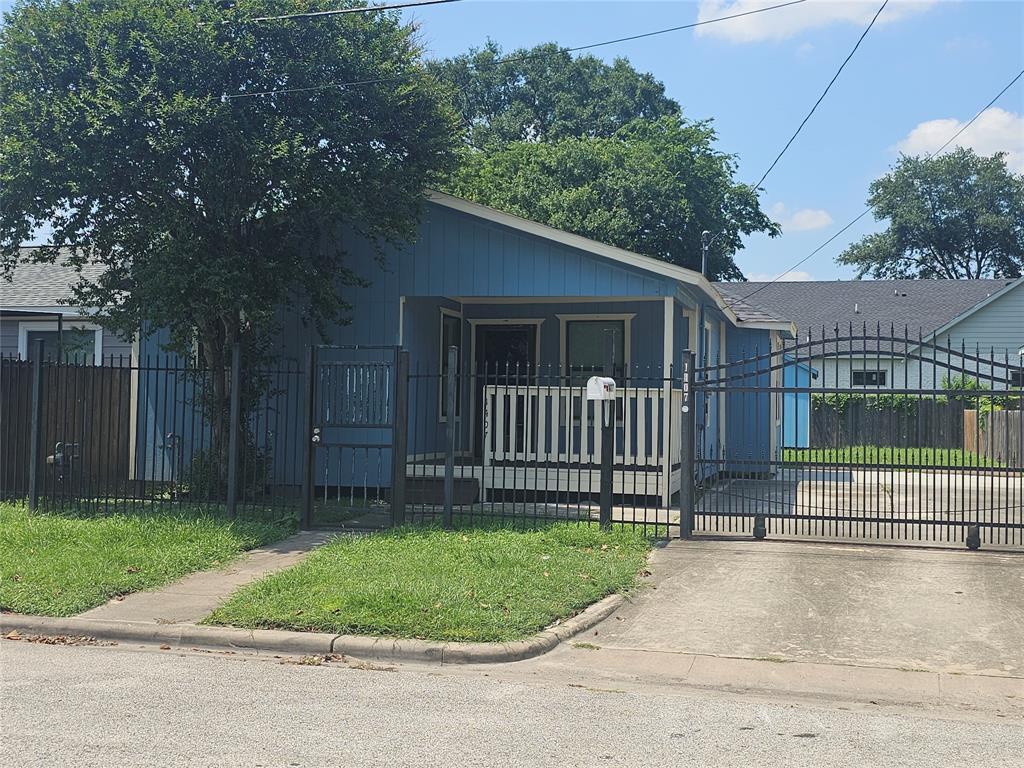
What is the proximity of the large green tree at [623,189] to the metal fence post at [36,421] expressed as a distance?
21.3 metres

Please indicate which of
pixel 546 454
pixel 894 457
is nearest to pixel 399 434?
pixel 546 454

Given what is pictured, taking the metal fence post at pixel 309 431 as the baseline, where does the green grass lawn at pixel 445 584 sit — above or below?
below

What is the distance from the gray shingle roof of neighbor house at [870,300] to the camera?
36.8m

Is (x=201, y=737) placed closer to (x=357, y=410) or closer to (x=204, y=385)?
(x=357, y=410)

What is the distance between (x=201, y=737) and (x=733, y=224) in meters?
37.5

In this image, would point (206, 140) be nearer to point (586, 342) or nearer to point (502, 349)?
point (502, 349)

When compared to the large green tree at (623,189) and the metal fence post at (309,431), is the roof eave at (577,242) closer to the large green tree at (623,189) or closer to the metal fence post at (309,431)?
the metal fence post at (309,431)

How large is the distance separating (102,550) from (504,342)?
8344 mm

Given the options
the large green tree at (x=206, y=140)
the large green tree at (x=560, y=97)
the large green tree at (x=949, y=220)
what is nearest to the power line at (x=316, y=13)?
the large green tree at (x=206, y=140)

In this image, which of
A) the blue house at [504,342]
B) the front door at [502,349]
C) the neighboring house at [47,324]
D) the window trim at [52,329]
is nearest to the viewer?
the blue house at [504,342]

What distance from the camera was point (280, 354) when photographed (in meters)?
14.5

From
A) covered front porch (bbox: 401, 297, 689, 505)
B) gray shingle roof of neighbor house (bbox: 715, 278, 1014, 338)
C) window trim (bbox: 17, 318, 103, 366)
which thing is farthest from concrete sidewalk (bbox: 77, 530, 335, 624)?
gray shingle roof of neighbor house (bbox: 715, 278, 1014, 338)

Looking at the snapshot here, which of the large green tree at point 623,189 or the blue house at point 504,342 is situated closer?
the blue house at point 504,342

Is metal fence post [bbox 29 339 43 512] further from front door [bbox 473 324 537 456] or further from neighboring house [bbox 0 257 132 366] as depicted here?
front door [bbox 473 324 537 456]
